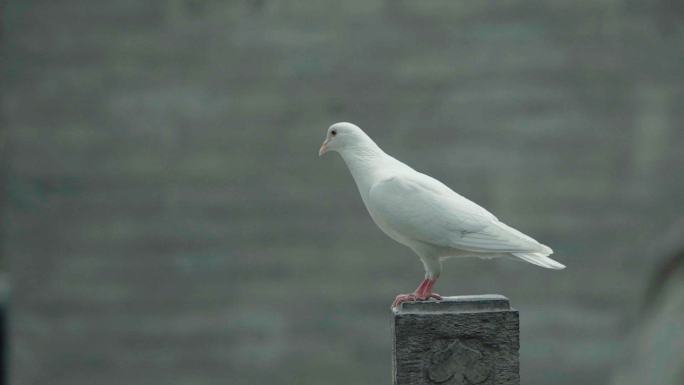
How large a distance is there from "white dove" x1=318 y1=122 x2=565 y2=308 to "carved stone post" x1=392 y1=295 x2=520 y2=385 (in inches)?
4.0

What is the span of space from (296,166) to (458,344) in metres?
2.77

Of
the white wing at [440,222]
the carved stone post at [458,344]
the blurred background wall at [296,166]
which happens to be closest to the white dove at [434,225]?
the white wing at [440,222]

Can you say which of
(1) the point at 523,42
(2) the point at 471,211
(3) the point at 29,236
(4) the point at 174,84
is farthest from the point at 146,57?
(2) the point at 471,211

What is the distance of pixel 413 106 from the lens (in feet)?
18.3

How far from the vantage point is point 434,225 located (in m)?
2.94

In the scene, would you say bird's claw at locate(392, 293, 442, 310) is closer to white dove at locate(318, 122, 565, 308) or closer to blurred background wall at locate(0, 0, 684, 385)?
white dove at locate(318, 122, 565, 308)

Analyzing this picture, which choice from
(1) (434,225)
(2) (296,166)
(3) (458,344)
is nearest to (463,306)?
(3) (458,344)

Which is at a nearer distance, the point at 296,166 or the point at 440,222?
the point at 440,222

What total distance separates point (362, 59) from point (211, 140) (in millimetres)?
913

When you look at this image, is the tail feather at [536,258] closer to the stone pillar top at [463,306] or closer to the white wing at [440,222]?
the white wing at [440,222]

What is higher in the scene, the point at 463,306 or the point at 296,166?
the point at 296,166

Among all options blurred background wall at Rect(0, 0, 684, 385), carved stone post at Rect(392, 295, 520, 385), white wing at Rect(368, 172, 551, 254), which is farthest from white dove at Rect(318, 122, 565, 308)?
blurred background wall at Rect(0, 0, 684, 385)

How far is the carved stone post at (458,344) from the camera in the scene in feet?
9.60

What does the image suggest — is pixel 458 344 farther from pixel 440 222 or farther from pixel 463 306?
pixel 440 222
